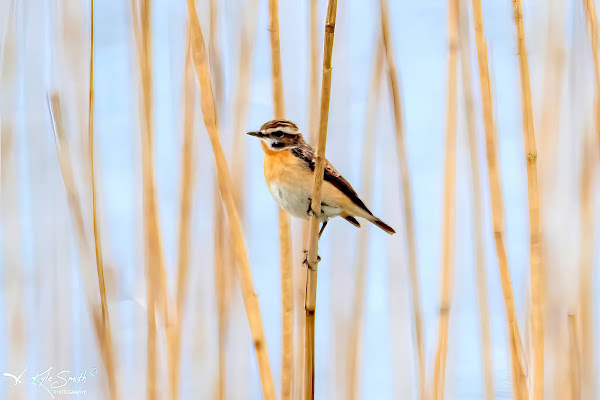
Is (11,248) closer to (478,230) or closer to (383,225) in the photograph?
(383,225)

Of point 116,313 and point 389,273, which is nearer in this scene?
point 116,313

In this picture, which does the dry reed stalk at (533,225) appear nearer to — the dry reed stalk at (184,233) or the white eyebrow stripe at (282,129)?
the white eyebrow stripe at (282,129)

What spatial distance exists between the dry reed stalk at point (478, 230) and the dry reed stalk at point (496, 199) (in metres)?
0.09

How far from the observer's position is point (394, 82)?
1.73 metres

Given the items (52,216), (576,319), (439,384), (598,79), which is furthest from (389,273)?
(52,216)

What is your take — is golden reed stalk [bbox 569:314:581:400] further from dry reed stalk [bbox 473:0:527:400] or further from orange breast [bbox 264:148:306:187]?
orange breast [bbox 264:148:306:187]

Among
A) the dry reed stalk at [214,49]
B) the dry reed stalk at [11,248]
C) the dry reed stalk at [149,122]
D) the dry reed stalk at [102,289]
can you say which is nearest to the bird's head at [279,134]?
the dry reed stalk at [214,49]

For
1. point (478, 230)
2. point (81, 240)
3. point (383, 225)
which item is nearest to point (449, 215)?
point (478, 230)

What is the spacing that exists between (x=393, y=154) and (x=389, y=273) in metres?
0.35

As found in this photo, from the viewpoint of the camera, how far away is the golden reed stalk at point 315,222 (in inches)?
41.0

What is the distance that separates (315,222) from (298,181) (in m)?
0.64

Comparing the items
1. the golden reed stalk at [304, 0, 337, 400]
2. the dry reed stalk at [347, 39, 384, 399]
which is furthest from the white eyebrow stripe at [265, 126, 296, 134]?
the golden reed stalk at [304, 0, 337, 400]

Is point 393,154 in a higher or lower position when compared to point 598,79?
lower

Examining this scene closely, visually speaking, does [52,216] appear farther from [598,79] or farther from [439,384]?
[598,79]
